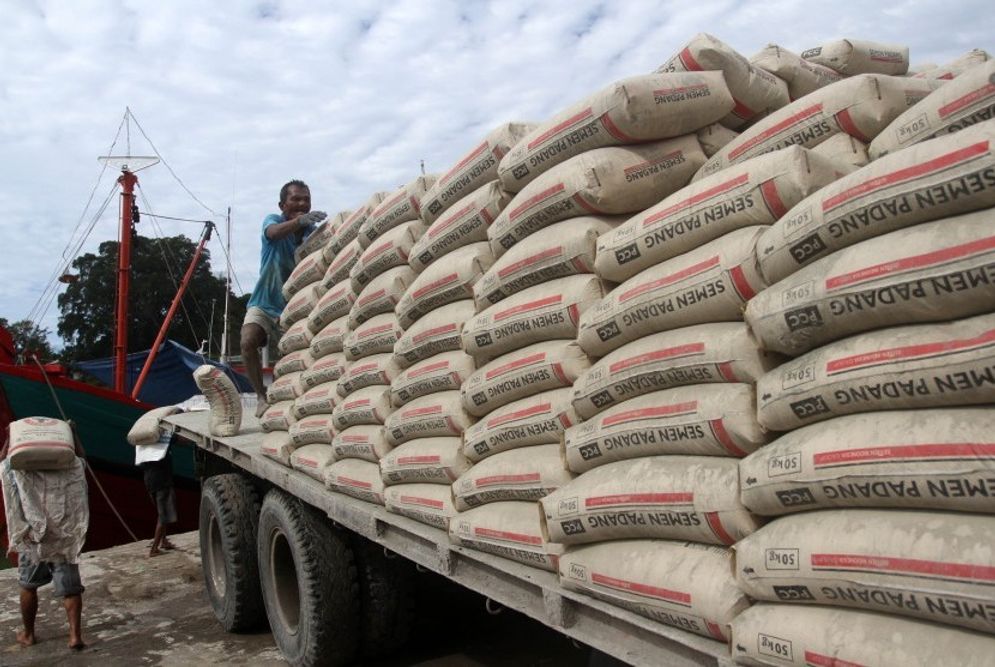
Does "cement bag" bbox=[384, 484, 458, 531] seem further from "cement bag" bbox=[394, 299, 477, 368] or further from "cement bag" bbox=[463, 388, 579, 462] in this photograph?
"cement bag" bbox=[394, 299, 477, 368]

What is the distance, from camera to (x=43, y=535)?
17.9 feet

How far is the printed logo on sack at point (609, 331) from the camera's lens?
2301 mm

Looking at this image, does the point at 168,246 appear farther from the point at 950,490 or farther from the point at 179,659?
the point at 950,490

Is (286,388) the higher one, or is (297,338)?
(297,338)

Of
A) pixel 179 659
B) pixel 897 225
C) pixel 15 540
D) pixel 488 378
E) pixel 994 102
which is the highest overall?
pixel 994 102

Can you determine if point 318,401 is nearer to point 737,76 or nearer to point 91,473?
point 737,76

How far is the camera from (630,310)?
224 cm

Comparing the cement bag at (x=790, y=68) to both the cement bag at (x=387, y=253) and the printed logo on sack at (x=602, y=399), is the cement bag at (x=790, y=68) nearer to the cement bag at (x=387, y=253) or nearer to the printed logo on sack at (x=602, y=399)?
the printed logo on sack at (x=602, y=399)

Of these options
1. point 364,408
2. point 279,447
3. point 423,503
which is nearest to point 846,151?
point 423,503

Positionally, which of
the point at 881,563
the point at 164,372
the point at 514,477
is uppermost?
the point at 164,372

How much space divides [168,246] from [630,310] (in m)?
43.4

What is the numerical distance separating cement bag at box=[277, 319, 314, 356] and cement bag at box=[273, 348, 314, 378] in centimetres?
3

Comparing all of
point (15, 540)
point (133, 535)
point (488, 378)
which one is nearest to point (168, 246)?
point (133, 535)

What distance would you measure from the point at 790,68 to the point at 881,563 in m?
2.02
